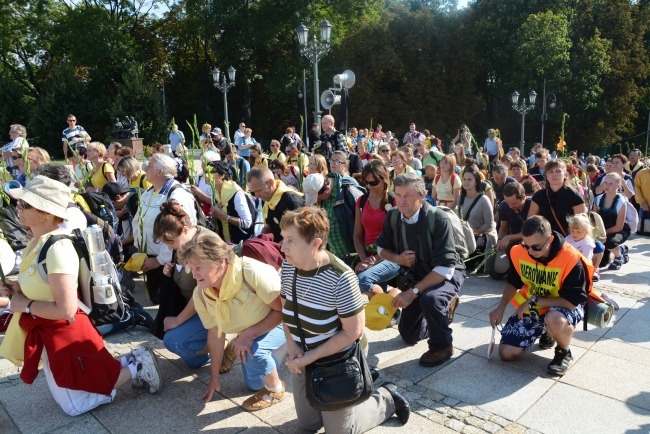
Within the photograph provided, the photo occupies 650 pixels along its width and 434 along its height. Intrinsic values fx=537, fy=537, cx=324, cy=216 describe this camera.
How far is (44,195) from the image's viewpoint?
3178mm

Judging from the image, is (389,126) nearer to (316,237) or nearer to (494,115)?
(494,115)

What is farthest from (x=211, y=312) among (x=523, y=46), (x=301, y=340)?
(x=523, y=46)

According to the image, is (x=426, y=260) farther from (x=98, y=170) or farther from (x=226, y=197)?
(x=98, y=170)

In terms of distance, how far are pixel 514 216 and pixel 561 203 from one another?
0.67 metres

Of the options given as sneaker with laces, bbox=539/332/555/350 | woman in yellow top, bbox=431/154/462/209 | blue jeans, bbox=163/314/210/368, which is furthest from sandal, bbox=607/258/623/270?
blue jeans, bbox=163/314/210/368

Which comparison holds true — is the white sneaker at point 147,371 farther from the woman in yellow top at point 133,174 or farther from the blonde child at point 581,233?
the blonde child at point 581,233

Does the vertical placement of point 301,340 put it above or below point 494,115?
below

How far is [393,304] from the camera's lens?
12.7ft

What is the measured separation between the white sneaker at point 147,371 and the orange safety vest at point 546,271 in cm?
275

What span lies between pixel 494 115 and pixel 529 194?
3139 centimetres

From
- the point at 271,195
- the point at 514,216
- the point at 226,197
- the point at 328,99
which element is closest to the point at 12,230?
the point at 226,197

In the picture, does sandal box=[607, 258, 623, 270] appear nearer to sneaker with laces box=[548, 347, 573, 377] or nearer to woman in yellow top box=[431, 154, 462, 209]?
woman in yellow top box=[431, 154, 462, 209]

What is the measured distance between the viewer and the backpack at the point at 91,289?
3.14 metres

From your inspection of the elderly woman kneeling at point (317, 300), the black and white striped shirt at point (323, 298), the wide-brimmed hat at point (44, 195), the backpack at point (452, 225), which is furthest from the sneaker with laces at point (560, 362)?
the wide-brimmed hat at point (44, 195)
